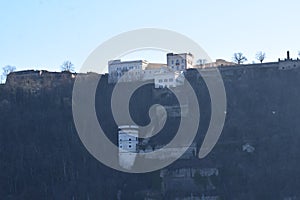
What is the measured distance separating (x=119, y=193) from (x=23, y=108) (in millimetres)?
12270

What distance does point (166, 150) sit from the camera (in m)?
42.5

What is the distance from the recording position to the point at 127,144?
43375 mm

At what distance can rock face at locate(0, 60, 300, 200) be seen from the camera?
39562 millimetres

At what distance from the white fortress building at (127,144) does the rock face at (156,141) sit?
2.92 feet

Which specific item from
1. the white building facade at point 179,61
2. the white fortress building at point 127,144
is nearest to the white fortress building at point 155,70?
the white building facade at point 179,61

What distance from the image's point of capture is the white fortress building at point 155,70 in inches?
1919

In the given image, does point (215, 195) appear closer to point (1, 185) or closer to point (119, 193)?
point (119, 193)

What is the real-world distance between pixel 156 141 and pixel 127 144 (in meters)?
1.50

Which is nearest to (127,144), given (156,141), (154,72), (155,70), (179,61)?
(156,141)

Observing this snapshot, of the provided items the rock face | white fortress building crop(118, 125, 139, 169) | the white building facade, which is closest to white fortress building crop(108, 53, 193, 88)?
the white building facade

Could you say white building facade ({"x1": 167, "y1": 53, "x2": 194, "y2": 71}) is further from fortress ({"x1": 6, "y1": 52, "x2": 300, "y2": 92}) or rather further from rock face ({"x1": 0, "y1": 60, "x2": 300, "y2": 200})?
rock face ({"x1": 0, "y1": 60, "x2": 300, "y2": 200})

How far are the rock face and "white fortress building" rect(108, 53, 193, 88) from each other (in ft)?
1.97

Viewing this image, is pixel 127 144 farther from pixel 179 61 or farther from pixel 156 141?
pixel 179 61

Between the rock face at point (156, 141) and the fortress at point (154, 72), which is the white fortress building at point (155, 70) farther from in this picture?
the rock face at point (156, 141)
